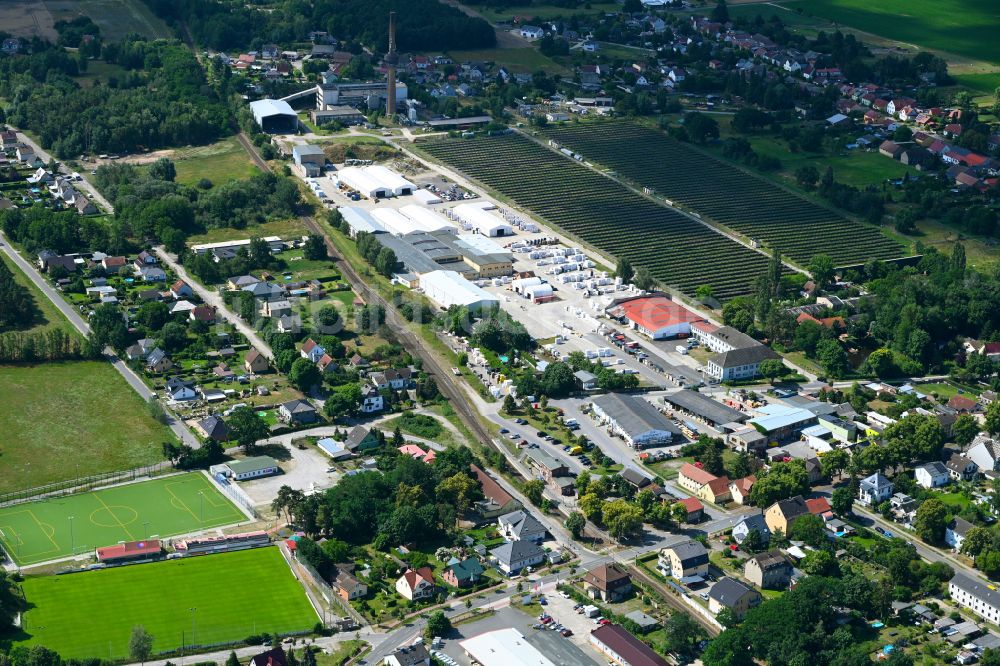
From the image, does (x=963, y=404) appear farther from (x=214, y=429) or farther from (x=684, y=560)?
(x=214, y=429)

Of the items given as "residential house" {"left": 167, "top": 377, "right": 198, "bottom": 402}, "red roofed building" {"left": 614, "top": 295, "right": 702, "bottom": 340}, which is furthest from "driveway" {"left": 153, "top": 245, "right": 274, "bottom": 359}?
"red roofed building" {"left": 614, "top": 295, "right": 702, "bottom": 340}

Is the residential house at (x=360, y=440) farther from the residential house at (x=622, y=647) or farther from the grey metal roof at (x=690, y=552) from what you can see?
the residential house at (x=622, y=647)

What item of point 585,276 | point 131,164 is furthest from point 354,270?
point 131,164

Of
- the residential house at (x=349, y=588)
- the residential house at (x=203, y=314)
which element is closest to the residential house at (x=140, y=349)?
the residential house at (x=203, y=314)

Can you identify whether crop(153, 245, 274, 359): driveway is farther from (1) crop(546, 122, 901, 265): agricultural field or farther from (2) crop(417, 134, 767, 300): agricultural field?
(1) crop(546, 122, 901, 265): agricultural field

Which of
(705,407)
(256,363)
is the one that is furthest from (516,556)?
(256,363)

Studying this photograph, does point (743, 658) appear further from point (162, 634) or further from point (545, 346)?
point (545, 346)
